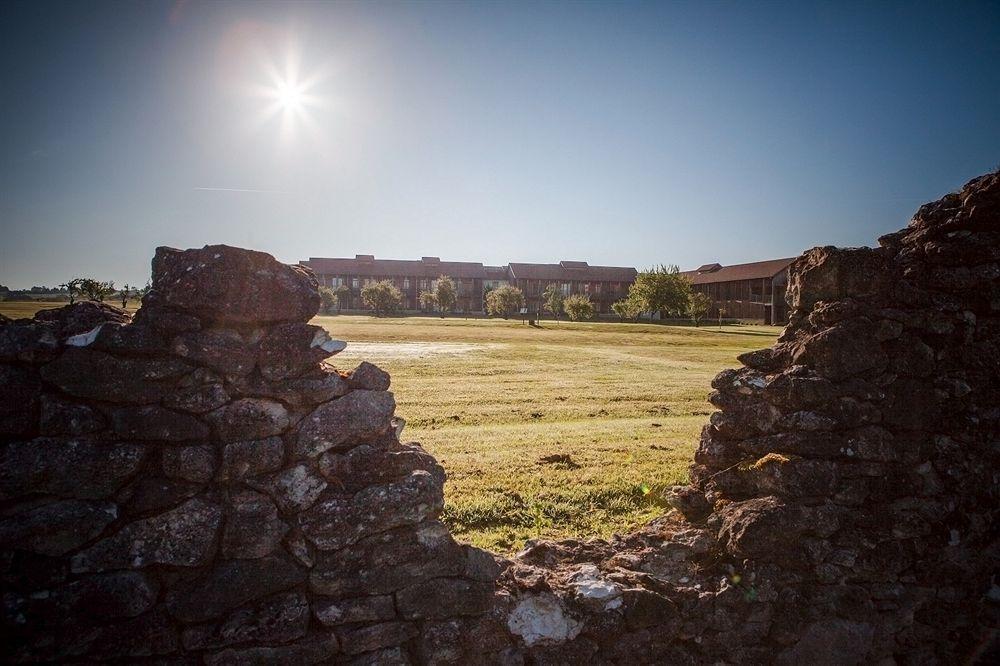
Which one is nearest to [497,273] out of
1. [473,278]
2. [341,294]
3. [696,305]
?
[473,278]

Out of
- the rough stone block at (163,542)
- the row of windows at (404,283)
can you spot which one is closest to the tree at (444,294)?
the row of windows at (404,283)

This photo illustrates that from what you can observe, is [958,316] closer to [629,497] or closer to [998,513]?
[998,513]

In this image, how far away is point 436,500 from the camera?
382cm

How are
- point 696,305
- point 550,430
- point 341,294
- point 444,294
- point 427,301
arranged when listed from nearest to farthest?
point 550,430, point 696,305, point 444,294, point 427,301, point 341,294

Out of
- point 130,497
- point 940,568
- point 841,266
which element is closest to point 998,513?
point 940,568

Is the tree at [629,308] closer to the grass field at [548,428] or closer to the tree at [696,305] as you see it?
the tree at [696,305]

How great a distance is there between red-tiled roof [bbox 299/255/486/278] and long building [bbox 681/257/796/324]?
45.6 meters

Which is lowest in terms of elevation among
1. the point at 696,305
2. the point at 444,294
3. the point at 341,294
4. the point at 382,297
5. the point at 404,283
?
the point at 696,305

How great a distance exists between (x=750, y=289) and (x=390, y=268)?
2786 inches

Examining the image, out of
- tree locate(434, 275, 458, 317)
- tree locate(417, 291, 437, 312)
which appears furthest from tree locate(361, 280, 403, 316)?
tree locate(434, 275, 458, 317)

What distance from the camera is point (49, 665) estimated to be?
3.05 metres

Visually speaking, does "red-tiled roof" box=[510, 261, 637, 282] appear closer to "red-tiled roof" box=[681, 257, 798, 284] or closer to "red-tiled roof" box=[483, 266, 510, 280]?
"red-tiled roof" box=[483, 266, 510, 280]

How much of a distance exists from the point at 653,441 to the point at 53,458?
33.6 feet

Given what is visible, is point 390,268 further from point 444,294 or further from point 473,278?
point 444,294
